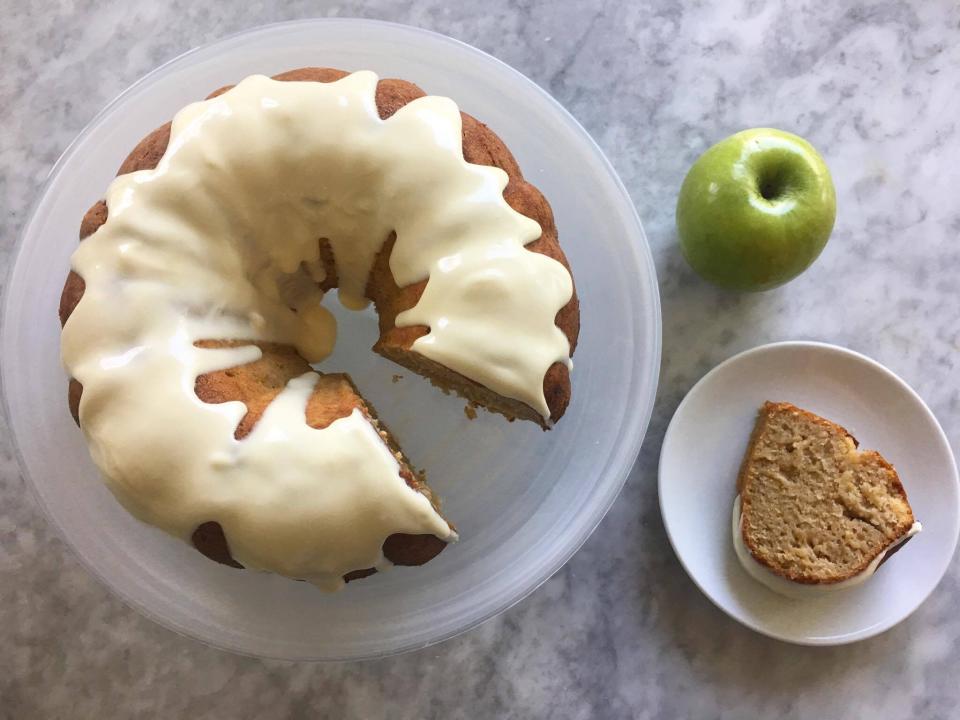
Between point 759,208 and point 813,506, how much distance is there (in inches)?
24.3

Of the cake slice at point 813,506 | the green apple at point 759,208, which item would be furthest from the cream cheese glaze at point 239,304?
the cake slice at point 813,506

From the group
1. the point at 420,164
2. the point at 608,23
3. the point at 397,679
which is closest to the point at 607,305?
the point at 420,164

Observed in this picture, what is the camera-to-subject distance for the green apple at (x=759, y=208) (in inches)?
61.6

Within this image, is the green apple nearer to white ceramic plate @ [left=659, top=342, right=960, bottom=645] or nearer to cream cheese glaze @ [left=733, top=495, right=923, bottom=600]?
white ceramic plate @ [left=659, top=342, right=960, bottom=645]

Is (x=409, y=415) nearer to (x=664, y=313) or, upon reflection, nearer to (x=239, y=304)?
(x=239, y=304)

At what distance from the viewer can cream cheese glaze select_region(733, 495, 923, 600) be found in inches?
63.9

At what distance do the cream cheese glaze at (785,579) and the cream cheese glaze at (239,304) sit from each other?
586 millimetres

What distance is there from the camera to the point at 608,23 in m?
1.82

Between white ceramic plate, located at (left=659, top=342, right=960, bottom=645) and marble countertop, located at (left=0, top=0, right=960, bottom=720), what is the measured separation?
74mm

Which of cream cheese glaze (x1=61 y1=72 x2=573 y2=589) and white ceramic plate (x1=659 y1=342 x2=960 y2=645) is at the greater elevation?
cream cheese glaze (x1=61 y1=72 x2=573 y2=589)

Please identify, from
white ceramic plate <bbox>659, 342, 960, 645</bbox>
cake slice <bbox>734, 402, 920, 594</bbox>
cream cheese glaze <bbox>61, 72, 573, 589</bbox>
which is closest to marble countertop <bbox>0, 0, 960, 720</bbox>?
white ceramic plate <bbox>659, 342, 960, 645</bbox>

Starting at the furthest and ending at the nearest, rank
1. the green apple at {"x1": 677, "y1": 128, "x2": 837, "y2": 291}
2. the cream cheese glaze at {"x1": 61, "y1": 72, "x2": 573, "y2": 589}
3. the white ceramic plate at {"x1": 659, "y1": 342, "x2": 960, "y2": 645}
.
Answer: the white ceramic plate at {"x1": 659, "y1": 342, "x2": 960, "y2": 645} → the green apple at {"x1": 677, "y1": 128, "x2": 837, "y2": 291} → the cream cheese glaze at {"x1": 61, "y1": 72, "x2": 573, "y2": 589}

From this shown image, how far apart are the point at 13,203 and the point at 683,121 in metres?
1.47

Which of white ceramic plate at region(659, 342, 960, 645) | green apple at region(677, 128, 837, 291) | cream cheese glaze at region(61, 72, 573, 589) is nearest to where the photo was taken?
cream cheese glaze at region(61, 72, 573, 589)
